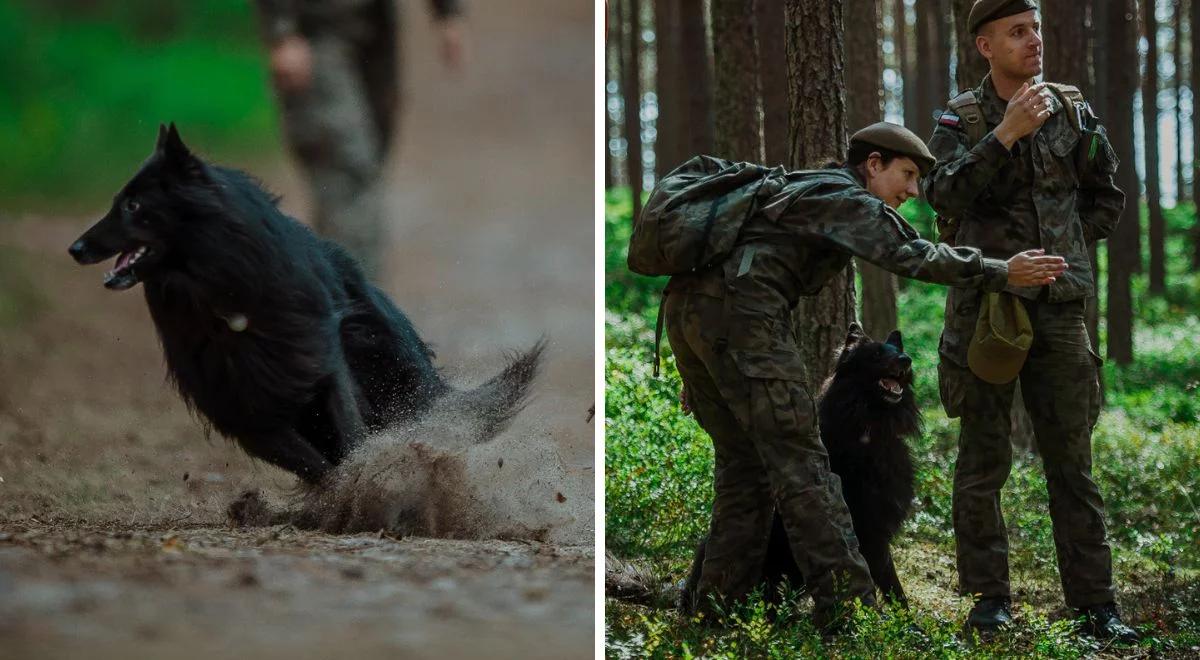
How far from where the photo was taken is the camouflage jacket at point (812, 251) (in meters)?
4.68

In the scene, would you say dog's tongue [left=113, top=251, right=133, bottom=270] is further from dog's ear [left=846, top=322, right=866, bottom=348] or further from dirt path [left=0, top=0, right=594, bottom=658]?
dog's ear [left=846, top=322, right=866, bottom=348]

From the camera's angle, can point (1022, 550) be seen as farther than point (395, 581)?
Yes

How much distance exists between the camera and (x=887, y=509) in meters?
5.60

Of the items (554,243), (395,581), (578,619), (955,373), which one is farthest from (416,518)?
(955,373)

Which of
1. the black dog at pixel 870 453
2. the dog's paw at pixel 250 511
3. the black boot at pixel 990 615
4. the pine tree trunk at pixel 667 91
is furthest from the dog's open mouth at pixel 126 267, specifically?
the pine tree trunk at pixel 667 91

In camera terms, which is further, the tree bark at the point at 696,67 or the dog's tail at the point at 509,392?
the tree bark at the point at 696,67

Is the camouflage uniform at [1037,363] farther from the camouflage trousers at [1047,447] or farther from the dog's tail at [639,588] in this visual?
the dog's tail at [639,588]

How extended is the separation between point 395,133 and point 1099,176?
12.2ft

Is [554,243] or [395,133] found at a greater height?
[395,133]

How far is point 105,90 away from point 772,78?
25.2 feet

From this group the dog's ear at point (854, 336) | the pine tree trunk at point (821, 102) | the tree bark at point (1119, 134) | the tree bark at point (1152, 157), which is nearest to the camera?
the dog's ear at point (854, 336)

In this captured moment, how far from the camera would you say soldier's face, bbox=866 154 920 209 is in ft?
16.7

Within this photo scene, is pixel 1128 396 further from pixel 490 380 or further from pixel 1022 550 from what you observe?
pixel 490 380

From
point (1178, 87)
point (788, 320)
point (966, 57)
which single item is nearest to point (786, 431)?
point (788, 320)
